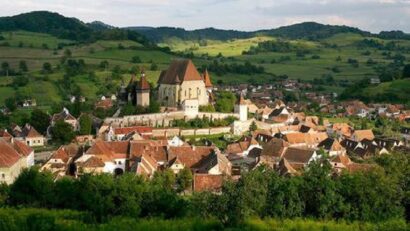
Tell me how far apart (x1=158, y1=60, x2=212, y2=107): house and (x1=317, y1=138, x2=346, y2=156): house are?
14.7 metres

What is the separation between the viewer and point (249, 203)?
97.0 feet

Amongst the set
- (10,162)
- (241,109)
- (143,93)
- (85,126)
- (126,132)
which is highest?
(143,93)

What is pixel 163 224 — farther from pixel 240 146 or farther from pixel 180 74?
pixel 180 74

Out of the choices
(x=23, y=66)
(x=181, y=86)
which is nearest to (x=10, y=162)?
(x=181, y=86)

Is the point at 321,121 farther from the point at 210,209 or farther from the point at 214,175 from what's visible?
the point at 210,209

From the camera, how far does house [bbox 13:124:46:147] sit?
189ft

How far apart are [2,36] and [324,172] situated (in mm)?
129421

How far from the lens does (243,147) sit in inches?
2194

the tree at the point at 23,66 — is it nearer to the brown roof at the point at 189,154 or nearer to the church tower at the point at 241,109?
the church tower at the point at 241,109

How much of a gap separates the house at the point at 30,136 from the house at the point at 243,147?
19.1m

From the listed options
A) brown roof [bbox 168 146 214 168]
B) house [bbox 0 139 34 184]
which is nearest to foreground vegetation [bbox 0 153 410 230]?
house [bbox 0 139 34 184]

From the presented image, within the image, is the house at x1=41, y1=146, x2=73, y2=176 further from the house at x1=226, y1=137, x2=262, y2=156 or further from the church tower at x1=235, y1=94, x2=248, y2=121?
the church tower at x1=235, y1=94, x2=248, y2=121

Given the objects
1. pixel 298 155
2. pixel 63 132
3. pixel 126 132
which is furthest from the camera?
pixel 63 132

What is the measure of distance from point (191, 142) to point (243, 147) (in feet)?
16.7
